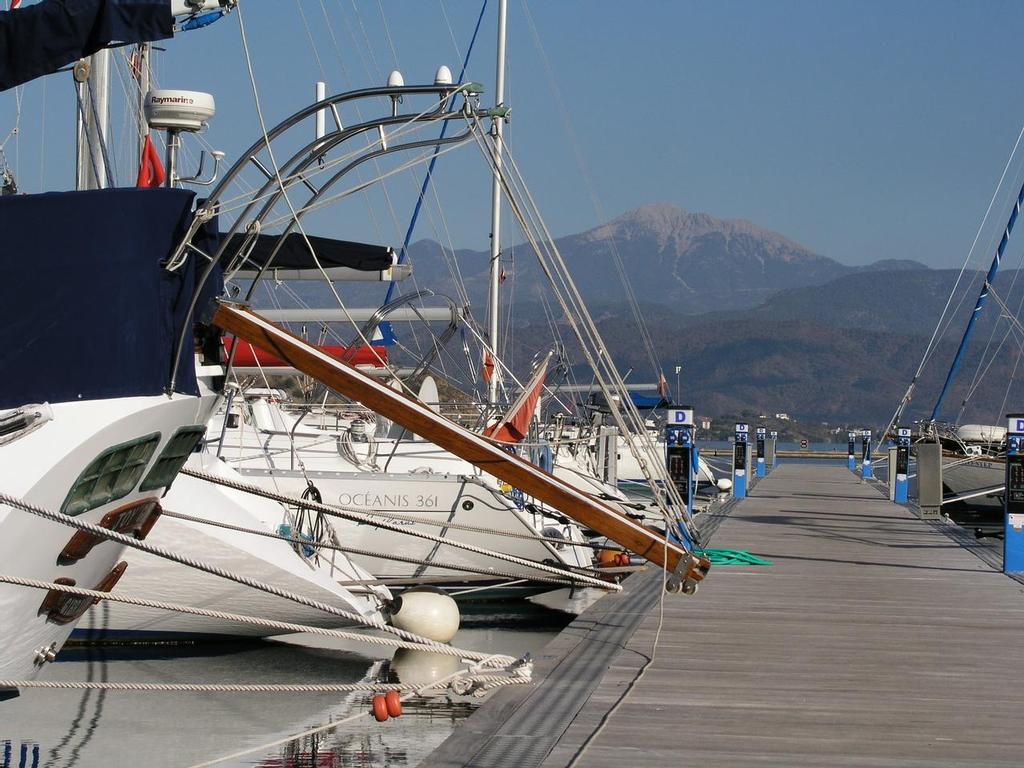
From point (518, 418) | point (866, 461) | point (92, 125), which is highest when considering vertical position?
point (92, 125)

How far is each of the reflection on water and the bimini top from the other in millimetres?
3843

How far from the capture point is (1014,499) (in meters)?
13.3

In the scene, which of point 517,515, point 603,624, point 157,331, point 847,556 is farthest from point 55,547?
point 847,556

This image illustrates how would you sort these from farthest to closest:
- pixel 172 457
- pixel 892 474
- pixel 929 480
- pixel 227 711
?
pixel 892 474, pixel 929 480, pixel 227 711, pixel 172 457

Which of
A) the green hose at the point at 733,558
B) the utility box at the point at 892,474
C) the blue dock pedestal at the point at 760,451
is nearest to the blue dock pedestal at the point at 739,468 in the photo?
the utility box at the point at 892,474

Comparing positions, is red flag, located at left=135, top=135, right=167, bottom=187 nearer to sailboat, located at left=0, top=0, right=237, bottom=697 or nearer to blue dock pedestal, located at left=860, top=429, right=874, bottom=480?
sailboat, located at left=0, top=0, right=237, bottom=697

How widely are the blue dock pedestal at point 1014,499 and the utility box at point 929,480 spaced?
6888mm

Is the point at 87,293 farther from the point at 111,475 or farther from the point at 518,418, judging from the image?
the point at 518,418

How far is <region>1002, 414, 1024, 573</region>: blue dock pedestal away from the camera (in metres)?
13.4

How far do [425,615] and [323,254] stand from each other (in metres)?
4.27

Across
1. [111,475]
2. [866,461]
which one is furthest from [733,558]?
[866,461]

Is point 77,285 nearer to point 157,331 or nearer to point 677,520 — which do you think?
point 157,331

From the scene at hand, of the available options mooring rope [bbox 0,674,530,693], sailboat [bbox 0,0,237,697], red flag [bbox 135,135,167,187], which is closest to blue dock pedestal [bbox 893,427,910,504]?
red flag [bbox 135,135,167,187]

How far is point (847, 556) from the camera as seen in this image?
50.5 ft
